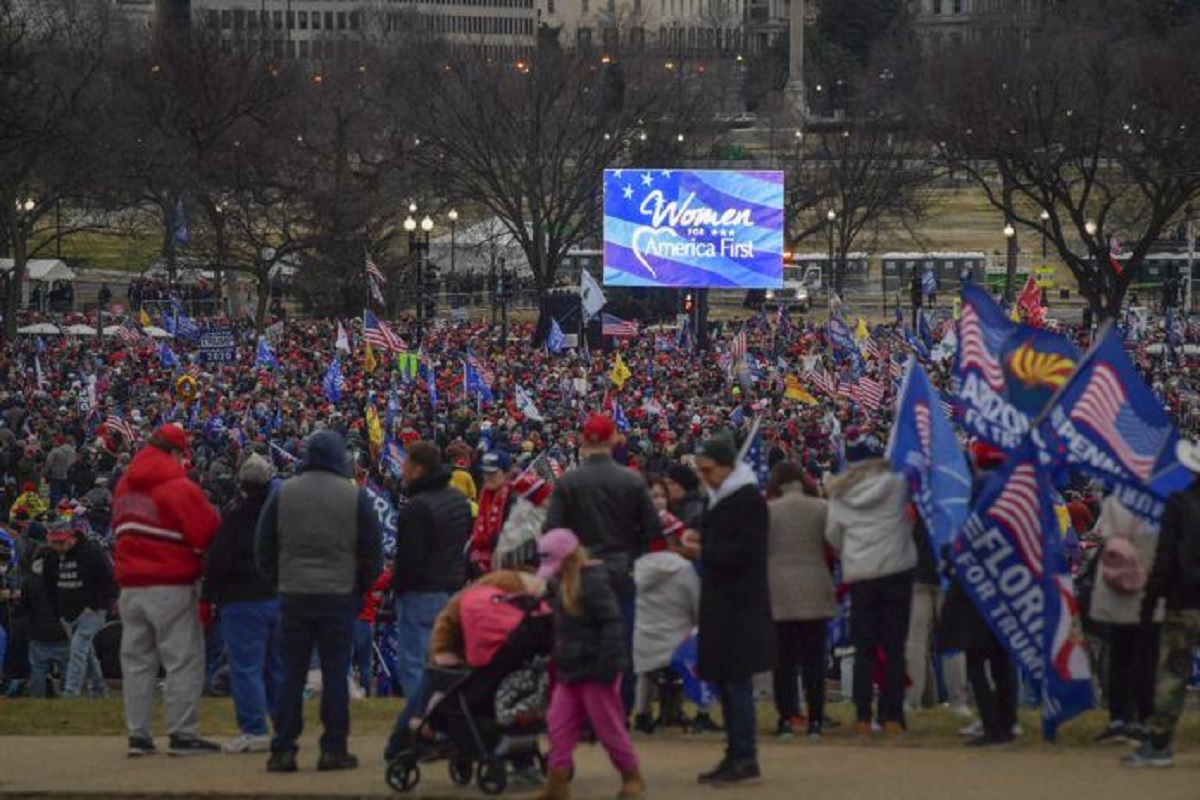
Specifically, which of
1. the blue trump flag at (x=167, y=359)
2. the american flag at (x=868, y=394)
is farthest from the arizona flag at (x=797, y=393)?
the blue trump flag at (x=167, y=359)

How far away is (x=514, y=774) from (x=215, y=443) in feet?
73.7

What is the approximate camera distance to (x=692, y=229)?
63938mm

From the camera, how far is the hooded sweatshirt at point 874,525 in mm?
12961

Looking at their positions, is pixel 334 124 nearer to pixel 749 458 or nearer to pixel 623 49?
pixel 623 49

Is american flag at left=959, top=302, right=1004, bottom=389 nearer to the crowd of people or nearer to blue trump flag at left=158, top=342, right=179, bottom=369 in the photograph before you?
the crowd of people

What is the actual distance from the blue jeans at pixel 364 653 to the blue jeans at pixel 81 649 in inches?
67.6

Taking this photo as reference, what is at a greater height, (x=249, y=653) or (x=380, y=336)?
(x=380, y=336)

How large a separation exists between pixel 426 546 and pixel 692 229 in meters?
50.9

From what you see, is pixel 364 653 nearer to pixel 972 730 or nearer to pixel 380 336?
pixel 972 730

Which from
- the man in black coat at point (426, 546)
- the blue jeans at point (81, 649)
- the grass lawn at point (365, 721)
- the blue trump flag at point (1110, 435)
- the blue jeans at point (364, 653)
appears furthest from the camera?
the blue jeans at point (81, 649)

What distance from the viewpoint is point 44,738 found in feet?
46.8

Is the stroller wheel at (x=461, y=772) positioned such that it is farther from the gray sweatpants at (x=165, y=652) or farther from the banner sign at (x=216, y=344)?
the banner sign at (x=216, y=344)

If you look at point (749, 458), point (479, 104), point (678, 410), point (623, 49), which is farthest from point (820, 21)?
point (749, 458)

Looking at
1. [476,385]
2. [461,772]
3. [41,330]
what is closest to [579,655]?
[461,772]
